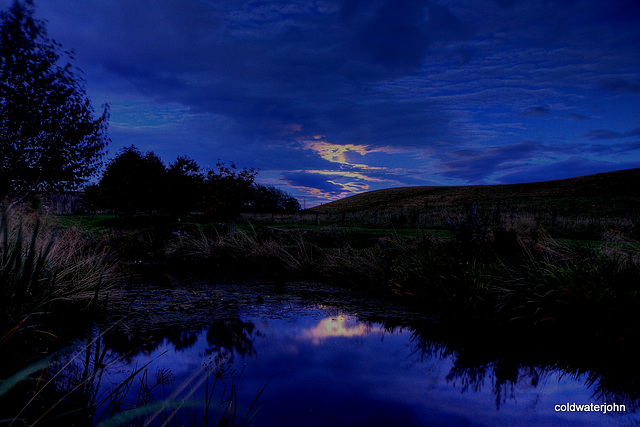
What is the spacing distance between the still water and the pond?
0.7 inches

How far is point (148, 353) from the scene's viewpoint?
18.3 feet

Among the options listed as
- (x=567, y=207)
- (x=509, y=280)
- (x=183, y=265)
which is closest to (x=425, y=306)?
(x=509, y=280)

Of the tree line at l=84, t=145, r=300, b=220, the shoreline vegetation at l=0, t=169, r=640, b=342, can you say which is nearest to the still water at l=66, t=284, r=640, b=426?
the shoreline vegetation at l=0, t=169, r=640, b=342

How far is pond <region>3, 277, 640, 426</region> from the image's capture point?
4.18 m

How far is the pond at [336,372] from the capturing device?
13.7ft

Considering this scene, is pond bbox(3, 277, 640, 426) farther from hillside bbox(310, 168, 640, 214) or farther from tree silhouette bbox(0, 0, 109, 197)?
hillside bbox(310, 168, 640, 214)

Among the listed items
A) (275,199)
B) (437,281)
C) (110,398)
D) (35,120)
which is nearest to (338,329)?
(437,281)

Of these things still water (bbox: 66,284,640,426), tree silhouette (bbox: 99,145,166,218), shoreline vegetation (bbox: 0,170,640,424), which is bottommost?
still water (bbox: 66,284,640,426)

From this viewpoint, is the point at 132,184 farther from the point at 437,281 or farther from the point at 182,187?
the point at 437,281

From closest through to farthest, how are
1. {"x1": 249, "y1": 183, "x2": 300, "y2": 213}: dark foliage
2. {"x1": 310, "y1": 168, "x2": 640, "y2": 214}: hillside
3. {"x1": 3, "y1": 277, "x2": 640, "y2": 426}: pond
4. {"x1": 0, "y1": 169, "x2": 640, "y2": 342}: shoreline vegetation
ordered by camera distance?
→ {"x1": 3, "y1": 277, "x2": 640, "y2": 426}: pond < {"x1": 0, "y1": 169, "x2": 640, "y2": 342}: shoreline vegetation < {"x1": 310, "y1": 168, "x2": 640, "y2": 214}: hillside < {"x1": 249, "y1": 183, "x2": 300, "y2": 213}: dark foliage

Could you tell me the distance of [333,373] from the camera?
5.40 m

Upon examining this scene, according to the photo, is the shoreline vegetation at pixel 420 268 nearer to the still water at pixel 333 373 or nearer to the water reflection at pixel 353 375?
the water reflection at pixel 353 375

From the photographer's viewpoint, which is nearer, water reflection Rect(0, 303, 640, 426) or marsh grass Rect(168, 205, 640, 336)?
water reflection Rect(0, 303, 640, 426)

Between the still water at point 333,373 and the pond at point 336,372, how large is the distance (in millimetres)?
19
